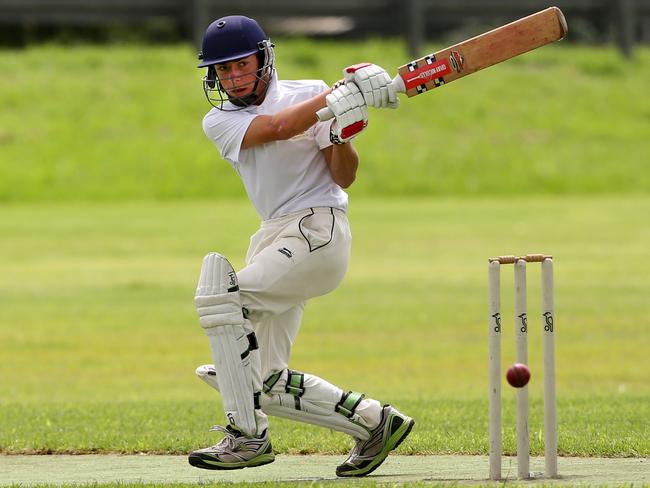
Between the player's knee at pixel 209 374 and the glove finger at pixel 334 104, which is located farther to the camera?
the player's knee at pixel 209 374

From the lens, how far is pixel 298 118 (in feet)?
16.2

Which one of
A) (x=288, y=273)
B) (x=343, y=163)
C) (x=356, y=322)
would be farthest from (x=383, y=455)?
(x=356, y=322)

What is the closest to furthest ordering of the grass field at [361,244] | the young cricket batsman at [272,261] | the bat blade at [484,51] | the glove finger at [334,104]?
the glove finger at [334,104] → the bat blade at [484,51] → the young cricket batsman at [272,261] → the grass field at [361,244]

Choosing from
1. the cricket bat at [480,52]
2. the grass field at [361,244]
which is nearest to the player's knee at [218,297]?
the cricket bat at [480,52]

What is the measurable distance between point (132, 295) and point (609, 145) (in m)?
14.8

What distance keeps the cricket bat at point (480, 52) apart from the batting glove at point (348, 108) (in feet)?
0.21

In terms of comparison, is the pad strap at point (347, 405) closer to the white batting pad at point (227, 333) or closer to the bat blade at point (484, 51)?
the white batting pad at point (227, 333)

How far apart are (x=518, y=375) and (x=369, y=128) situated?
23.9 meters

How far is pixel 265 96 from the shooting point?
17.3 ft

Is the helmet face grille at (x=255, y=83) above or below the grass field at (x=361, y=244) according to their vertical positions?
above

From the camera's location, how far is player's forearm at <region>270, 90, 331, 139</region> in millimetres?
4934

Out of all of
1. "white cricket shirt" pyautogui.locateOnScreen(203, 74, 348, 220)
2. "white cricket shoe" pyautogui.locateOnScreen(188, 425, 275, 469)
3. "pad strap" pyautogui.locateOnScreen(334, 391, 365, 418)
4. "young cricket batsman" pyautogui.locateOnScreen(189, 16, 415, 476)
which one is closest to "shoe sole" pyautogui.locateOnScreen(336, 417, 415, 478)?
"young cricket batsman" pyautogui.locateOnScreen(189, 16, 415, 476)

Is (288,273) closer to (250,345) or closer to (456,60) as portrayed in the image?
(250,345)

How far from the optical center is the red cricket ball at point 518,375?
4.55 meters
